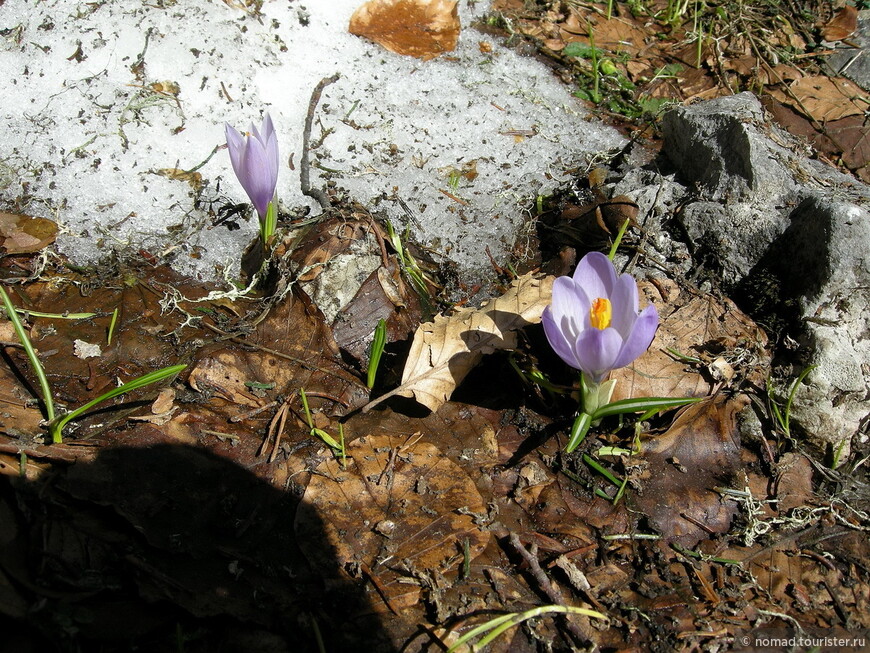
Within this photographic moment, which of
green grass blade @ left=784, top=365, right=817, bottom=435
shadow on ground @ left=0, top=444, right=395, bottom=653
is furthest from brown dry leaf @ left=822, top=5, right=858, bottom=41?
shadow on ground @ left=0, top=444, right=395, bottom=653

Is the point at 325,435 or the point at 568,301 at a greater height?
the point at 568,301

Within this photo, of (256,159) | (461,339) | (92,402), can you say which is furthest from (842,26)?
(92,402)

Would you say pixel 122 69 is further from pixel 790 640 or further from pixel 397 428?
pixel 790 640

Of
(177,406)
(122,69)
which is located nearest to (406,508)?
(177,406)

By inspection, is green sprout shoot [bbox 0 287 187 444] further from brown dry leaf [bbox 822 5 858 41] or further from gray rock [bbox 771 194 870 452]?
brown dry leaf [bbox 822 5 858 41]

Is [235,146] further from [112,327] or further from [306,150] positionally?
[112,327]

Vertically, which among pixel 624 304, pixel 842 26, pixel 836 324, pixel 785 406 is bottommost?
pixel 785 406

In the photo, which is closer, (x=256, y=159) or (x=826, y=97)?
(x=256, y=159)
